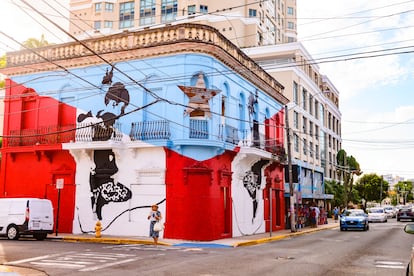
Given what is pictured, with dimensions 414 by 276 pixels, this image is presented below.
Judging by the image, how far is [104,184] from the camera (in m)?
22.3

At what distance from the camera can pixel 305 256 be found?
1473cm

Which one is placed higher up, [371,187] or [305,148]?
[305,148]

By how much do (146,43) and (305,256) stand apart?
12.8 meters

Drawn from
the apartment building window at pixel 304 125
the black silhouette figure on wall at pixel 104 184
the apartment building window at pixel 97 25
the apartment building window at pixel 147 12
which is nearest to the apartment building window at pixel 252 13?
the apartment building window at pixel 147 12

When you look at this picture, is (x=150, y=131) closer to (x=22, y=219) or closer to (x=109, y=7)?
(x=22, y=219)

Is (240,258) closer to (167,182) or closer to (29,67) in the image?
(167,182)

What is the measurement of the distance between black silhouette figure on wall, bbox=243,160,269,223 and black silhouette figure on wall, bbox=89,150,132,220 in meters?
6.94

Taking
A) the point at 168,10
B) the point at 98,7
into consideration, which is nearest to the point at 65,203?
the point at 168,10

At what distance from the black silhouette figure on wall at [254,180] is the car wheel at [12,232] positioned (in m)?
11.6

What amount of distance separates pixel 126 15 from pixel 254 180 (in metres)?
45.3

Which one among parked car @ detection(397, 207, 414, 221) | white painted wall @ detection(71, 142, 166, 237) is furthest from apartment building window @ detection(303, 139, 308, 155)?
white painted wall @ detection(71, 142, 166, 237)

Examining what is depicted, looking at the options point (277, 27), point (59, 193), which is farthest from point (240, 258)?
point (277, 27)

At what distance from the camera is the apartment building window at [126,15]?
63906mm

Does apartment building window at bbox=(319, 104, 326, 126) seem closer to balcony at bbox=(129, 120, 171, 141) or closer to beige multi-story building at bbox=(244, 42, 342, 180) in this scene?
beige multi-story building at bbox=(244, 42, 342, 180)
